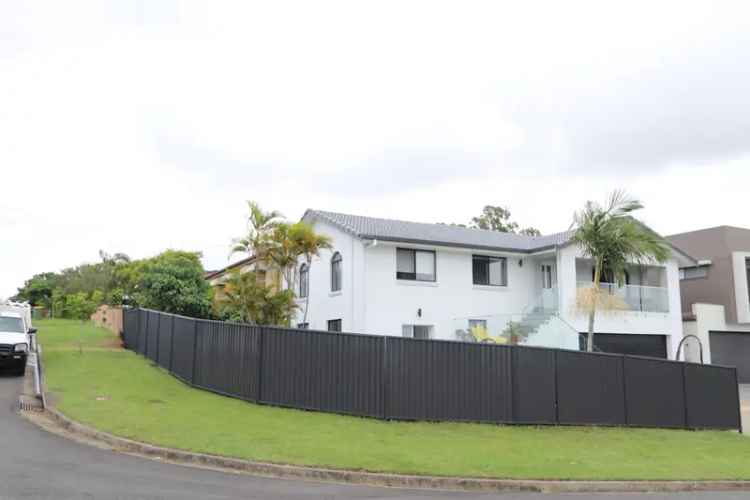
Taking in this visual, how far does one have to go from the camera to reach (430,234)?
91.4ft

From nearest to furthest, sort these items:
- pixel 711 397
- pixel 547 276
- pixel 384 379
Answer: pixel 384 379 < pixel 711 397 < pixel 547 276

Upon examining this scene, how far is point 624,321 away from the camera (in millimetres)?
29031

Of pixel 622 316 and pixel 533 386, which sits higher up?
pixel 622 316

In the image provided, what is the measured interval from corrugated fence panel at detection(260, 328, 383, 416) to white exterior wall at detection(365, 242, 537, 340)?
965cm

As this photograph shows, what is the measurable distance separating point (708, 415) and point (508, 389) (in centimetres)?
684

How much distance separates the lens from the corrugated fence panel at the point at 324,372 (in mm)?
14406

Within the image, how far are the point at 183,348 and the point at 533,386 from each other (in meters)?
9.88

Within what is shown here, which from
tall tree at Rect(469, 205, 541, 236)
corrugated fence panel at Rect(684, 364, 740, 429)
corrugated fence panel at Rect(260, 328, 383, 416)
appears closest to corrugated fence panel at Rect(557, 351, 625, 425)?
corrugated fence panel at Rect(684, 364, 740, 429)

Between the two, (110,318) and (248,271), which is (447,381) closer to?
(248,271)

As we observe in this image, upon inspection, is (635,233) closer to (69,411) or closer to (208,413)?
(208,413)

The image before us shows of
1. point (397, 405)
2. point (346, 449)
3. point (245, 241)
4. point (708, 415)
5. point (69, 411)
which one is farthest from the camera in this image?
point (245, 241)

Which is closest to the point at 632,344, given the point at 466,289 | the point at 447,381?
the point at 466,289

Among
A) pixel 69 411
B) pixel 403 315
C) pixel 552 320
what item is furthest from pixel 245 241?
pixel 552 320

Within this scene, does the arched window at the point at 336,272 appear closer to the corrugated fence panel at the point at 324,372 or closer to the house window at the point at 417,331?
the house window at the point at 417,331
